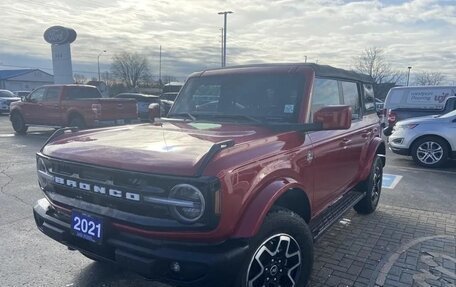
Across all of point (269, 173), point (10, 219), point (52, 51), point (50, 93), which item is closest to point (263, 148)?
point (269, 173)

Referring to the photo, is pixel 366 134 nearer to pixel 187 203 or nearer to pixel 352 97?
pixel 352 97

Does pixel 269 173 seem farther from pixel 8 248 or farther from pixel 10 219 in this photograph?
pixel 10 219

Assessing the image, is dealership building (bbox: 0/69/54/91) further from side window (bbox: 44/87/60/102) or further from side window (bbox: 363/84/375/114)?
side window (bbox: 363/84/375/114)

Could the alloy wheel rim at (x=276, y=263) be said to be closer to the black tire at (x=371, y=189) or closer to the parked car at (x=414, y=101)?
the black tire at (x=371, y=189)

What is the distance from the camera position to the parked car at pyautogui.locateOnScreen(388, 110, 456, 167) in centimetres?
843

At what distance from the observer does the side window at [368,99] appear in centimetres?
511

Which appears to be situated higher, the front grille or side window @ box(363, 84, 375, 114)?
side window @ box(363, 84, 375, 114)

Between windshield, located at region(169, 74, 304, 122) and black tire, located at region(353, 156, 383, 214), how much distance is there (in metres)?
2.13

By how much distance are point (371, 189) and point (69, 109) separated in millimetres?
11218

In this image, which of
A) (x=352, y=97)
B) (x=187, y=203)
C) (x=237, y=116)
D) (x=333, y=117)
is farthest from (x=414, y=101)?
(x=187, y=203)

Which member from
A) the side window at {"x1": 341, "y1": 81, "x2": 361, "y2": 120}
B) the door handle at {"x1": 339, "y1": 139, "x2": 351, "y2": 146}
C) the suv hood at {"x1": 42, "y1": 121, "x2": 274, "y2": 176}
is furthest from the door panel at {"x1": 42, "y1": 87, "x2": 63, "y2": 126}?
the door handle at {"x1": 339, "y1": 139, "x2": 351, "y2": 146}

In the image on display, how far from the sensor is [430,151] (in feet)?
28.3

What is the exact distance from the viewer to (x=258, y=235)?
7.85 ft

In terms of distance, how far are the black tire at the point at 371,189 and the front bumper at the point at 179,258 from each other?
3.17 meters
